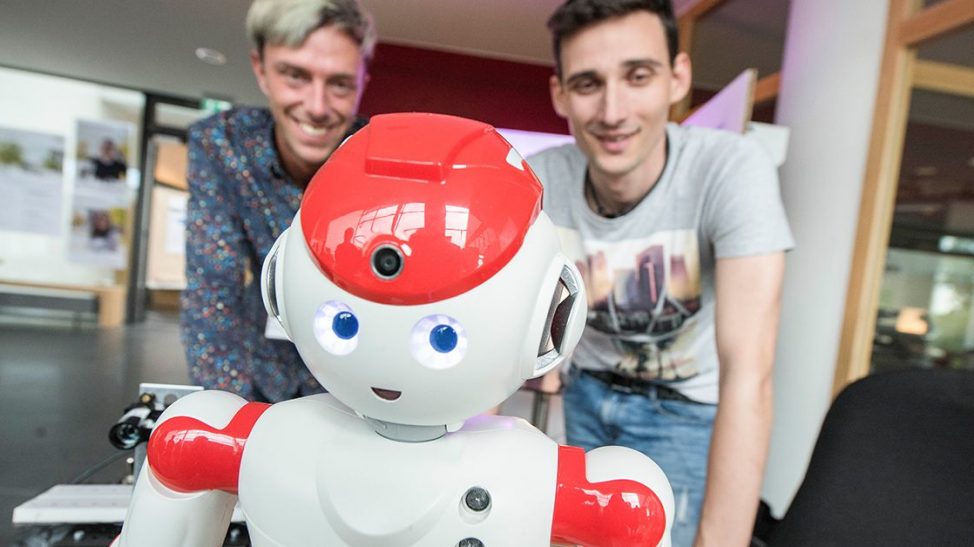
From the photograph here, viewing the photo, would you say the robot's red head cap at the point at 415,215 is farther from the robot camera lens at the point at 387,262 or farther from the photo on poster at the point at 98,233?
the photo on poster at the point at 98,233

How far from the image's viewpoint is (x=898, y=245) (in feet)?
6.68

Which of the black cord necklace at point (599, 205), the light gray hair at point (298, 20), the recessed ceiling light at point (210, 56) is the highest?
the recessed ceiling light at point (210, 56)

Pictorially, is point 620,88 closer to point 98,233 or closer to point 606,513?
point 606,513

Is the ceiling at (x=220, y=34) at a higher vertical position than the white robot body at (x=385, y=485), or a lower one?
higher

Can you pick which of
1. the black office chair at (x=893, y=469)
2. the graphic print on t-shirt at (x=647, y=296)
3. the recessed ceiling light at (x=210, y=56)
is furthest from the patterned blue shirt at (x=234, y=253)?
the recessed ceiling light at (x=210, y=56)

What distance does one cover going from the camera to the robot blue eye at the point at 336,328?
41 cm

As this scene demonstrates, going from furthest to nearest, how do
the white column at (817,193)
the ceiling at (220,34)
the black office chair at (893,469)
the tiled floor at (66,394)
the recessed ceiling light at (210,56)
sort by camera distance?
the recessed ceiling light at (210,56), the ceiling at (220,34), the tiled floor at (66,394), the white column at (817,193), the black office chair at (893,469)

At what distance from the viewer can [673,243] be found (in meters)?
1.03

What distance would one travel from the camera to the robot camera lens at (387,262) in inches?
15.4

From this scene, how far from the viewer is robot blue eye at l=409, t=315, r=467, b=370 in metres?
0.40

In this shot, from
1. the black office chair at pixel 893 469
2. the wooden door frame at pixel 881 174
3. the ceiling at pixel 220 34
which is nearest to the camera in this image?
the black office chair at pixel 893 469

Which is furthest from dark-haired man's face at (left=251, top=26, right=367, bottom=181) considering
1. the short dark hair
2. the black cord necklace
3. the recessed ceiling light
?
the recessed ceiling light

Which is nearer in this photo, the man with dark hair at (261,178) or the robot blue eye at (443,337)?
the robot blue eye at (443,337)

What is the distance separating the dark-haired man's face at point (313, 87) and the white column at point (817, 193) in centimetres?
179
